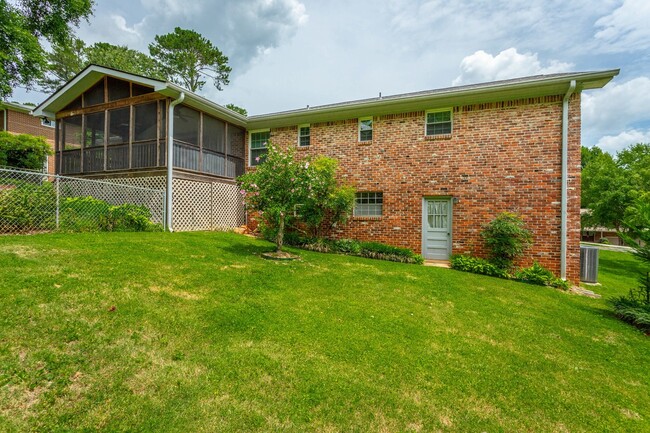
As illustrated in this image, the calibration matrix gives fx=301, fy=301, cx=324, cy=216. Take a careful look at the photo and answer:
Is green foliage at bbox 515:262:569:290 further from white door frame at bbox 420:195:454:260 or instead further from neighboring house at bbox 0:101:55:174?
neighboring house at bbox 0:101:55:174

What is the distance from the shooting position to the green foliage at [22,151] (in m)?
14.8

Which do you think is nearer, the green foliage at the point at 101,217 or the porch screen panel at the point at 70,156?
the green foliage at the point at 101,217

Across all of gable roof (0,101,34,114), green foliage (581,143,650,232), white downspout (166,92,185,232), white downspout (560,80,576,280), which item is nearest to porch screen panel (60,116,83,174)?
white downspout (166,92,185,232)

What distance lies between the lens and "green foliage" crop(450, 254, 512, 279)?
8242mm

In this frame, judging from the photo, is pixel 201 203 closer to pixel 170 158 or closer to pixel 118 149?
pixel 170 158

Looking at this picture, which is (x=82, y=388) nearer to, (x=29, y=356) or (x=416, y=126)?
(x=29, y=356)

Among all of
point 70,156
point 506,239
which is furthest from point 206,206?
point 506,239

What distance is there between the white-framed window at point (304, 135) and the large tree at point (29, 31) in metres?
13.1

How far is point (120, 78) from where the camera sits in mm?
10406

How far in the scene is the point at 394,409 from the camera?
2.61 metres

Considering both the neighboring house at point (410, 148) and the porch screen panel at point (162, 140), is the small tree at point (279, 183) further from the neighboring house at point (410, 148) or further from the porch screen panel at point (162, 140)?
the porch screen panel at point (162, 140)

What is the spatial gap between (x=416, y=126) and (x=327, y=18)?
5010 millimetres

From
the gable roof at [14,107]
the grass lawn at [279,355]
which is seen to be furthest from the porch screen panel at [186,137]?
the gable roof at [14,107]

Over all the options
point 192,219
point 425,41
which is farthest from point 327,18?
point 192,219
